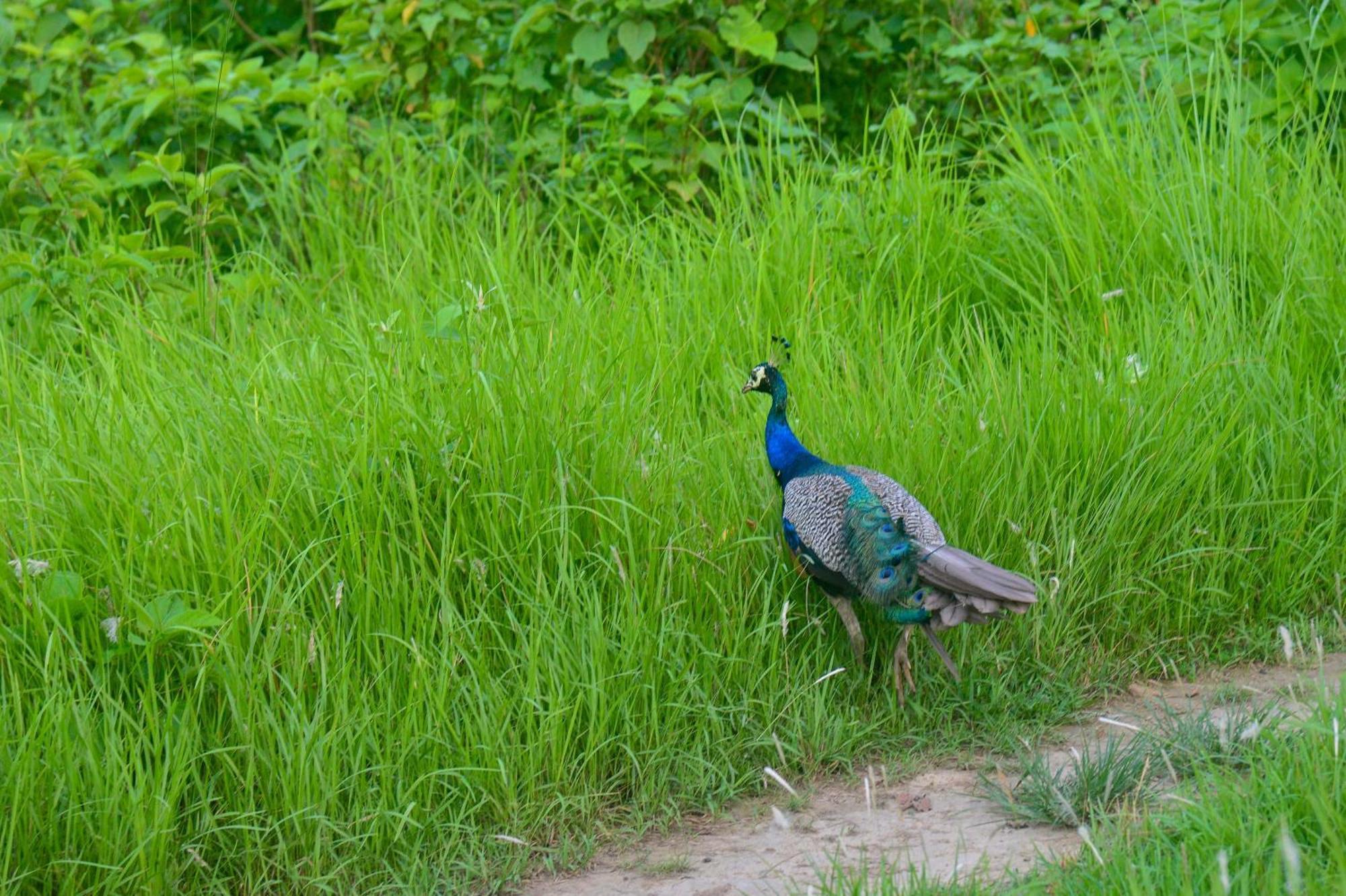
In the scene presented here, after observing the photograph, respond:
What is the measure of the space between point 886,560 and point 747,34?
2.86 m

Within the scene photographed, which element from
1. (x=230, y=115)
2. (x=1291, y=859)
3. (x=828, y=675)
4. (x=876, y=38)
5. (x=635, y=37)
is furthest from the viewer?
(x=876, y=38)

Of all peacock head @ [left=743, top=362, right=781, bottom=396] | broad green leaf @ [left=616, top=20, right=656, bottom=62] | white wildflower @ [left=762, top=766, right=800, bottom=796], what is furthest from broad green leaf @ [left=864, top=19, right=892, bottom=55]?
white wildflower @ [left=762, top=766, right=800, bottom=796]

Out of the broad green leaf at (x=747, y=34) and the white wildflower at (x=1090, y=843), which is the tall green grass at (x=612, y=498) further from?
the white wildflower at (x=1090, y=843)

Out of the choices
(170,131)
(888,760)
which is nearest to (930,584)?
(888,760)

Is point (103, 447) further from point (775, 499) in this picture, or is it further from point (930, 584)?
point (930, 584)

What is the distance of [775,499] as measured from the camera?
12.1 feet

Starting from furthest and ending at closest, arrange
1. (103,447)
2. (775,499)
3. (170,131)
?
(170,131) → (775,499) → (103,447)

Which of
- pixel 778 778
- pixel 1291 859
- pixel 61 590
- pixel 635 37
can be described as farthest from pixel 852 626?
pixel 635 37

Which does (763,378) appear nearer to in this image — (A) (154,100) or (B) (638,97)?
(B) (638,97)

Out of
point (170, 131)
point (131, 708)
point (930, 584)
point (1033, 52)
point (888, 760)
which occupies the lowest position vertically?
point (888, 760)

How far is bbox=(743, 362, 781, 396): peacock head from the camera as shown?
3660 millimetres

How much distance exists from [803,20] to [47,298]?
3068mm

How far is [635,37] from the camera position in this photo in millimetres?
5543

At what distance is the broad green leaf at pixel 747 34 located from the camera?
5.37 meters
